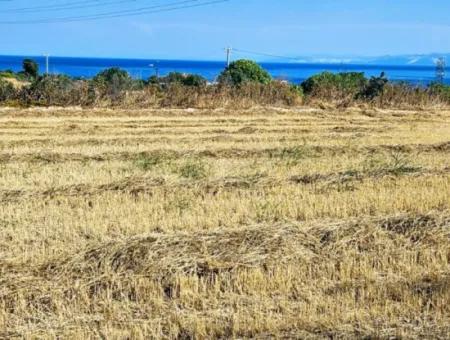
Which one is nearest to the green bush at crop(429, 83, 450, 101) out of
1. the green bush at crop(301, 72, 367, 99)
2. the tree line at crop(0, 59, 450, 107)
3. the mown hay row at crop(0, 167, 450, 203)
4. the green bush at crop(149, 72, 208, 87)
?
the tree line at crop(0, 59, 450, 107)

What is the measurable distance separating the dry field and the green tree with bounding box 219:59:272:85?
66.3 feet

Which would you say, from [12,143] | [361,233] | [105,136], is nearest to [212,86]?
[105,136]

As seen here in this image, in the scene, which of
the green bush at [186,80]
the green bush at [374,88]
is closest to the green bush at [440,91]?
the green bush at [374,88]

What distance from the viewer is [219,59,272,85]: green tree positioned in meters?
37.3

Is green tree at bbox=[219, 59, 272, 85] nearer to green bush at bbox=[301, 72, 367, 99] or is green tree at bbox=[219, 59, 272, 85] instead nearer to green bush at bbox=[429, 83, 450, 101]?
green bush at bbox=[301, 72, 367, 99]

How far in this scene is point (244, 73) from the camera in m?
38.7

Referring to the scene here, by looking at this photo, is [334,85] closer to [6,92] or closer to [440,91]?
[440,91]

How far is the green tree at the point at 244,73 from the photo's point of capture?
3728cm

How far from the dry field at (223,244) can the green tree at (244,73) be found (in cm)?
2022

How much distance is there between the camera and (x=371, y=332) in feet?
18.8

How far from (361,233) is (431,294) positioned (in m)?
2.03

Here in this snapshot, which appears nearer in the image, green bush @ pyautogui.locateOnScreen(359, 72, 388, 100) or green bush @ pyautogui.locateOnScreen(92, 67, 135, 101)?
green bush @ pyautogui.locateOnScreen(92, 67, 135, 101)

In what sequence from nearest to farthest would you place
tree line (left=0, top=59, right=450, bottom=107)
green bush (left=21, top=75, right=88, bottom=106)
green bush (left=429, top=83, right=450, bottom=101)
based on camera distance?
green bush (left=21, top=75, right=88, bottom=106)
tree line (left=0, top=59, right=450, bottom=107)
green bush (left=429, top=83, right=450, bottom=101)

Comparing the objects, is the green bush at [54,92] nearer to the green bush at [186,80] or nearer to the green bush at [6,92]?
the green bush at [6,92]
